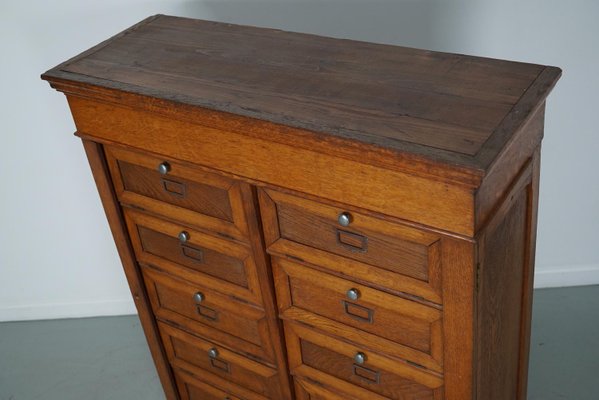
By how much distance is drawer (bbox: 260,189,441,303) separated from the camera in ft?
5.80

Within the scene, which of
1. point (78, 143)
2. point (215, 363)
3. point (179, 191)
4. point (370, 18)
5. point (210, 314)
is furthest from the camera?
point (78, 143)

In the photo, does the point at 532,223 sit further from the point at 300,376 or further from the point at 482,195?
the point at 300,376

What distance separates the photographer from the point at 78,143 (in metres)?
2.99

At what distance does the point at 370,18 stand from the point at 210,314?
103 cm

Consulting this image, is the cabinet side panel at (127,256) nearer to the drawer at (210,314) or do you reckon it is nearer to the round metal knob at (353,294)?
the drawer at (210,314)

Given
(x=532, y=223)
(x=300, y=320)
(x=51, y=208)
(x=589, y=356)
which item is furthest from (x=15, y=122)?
(x=589, y=356)

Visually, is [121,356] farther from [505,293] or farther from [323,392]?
[505,293]

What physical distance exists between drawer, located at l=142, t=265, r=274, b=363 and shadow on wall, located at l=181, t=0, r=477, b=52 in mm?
878

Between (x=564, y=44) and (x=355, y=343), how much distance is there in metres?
1.20

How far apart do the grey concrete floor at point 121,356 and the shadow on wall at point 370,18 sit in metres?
1.05

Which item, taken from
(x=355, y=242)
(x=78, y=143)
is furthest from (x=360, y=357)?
(x=78, y=143)

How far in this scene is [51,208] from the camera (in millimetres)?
3180

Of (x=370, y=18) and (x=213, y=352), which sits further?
(x=370, y=18)

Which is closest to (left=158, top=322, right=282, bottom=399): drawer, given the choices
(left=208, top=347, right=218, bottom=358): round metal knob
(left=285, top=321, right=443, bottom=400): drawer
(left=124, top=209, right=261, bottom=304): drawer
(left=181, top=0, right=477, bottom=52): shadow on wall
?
(left=208, top=347, right=218, bottom=358): round metal knob
